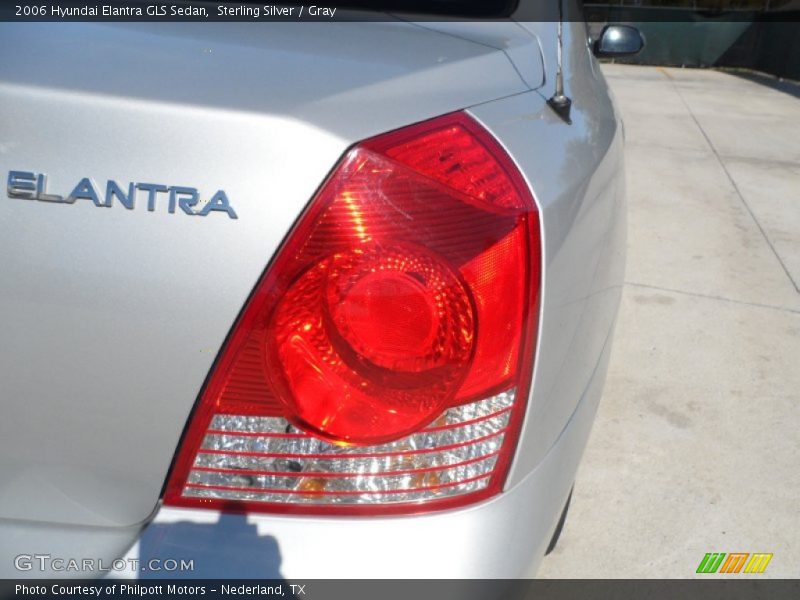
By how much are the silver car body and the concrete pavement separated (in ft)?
4.56

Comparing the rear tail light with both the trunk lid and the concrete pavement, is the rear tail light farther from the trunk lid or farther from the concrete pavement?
the concrete pavement

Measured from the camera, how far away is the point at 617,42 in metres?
3.45

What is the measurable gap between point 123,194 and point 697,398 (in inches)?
111

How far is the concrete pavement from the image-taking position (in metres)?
2.44

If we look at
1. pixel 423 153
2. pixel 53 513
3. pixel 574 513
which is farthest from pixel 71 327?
pixel 574 513

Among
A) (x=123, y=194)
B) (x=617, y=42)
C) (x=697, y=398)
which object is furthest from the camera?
(x=617, y=42)

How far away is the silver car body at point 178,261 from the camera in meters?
0.94

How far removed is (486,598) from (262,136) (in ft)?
2.24

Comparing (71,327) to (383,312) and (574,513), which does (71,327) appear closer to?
(383,312)

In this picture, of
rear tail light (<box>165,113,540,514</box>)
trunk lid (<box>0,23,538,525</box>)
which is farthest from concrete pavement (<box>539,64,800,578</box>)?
trunk lid (<box>0,23,538,525</box>)

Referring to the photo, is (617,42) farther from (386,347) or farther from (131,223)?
(131,223)

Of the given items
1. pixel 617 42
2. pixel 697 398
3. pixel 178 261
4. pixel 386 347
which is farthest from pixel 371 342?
pixel 617 42

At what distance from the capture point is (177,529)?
104cm

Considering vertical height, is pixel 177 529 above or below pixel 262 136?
below
